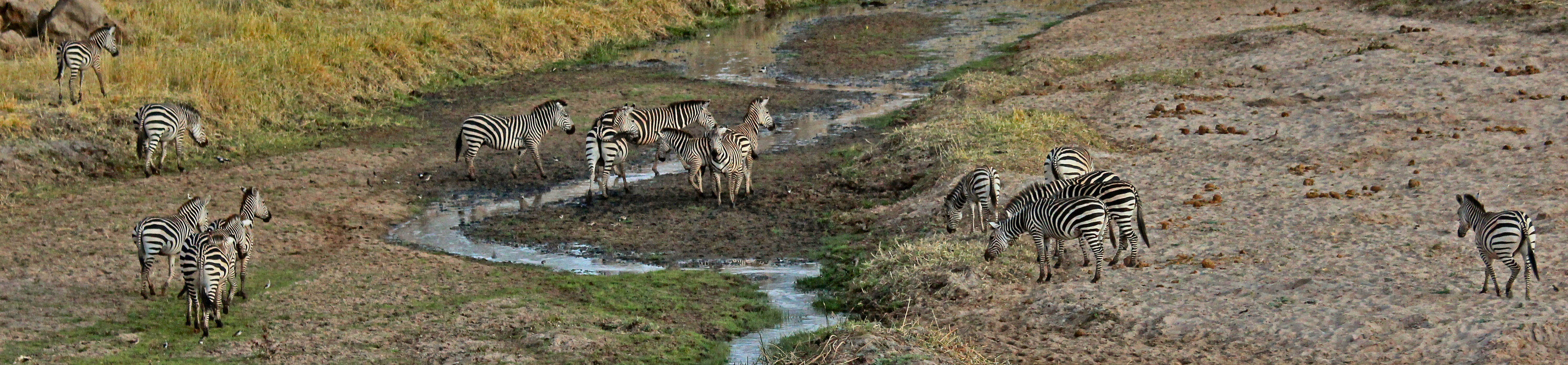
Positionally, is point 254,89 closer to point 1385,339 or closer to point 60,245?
point 60,245

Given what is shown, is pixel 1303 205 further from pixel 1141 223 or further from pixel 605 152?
pixel 605 152

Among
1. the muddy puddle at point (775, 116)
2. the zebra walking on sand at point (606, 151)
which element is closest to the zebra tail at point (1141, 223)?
the muddy puddle at point (775, 116)

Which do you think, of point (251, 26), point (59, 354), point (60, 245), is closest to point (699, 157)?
point (60, 245)

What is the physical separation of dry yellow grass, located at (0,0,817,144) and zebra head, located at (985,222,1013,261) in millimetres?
10495

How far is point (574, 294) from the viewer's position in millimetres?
11672

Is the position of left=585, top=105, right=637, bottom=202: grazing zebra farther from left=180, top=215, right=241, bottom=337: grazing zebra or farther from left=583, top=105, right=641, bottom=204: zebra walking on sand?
left=180, top=215, right=241, bottom=337: grazing zebra

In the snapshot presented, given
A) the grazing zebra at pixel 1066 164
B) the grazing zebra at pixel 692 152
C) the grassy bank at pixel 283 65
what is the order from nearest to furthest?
the grazing zebra at pixel 1066 164 < the grazing zebra at pixel 692 152 < the grassy bank at pixel 283 65

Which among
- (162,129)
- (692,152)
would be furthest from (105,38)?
(692,152)

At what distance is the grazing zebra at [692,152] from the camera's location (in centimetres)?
1547

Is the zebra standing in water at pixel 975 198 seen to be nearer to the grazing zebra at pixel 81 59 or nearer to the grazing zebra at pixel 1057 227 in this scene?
the grazing zebra at pixel 1057 227

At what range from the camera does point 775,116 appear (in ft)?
69.6

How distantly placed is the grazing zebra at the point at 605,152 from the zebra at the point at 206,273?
567 centimetres

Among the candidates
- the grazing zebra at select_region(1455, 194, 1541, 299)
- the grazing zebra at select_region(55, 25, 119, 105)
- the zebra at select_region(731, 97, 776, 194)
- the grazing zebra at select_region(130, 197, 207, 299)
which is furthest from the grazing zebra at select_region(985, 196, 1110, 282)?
the grazing zebra at select_region(55, 25, 119, 105)

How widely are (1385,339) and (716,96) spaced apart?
48.2ft
